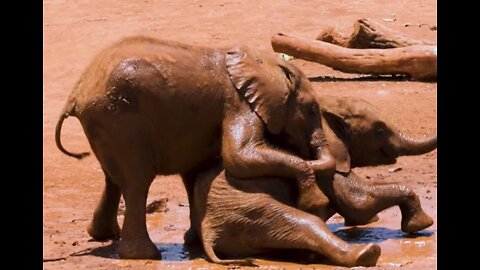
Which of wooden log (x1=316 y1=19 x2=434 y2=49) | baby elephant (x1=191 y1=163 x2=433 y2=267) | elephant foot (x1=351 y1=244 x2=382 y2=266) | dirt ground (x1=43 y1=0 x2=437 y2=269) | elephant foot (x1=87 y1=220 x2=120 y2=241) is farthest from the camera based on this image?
wooden log (x1=316 y1=19 x2=434 y2=49)

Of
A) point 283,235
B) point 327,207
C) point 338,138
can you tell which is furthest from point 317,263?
point 338,138

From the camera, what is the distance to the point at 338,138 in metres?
8.64

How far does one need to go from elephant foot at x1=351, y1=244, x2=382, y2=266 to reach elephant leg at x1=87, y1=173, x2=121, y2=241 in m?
1.95

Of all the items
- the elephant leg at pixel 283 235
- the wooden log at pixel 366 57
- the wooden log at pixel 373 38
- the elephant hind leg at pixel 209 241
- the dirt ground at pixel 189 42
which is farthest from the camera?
the wooden log at pixel 373 38

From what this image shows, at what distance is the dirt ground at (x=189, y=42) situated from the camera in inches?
336

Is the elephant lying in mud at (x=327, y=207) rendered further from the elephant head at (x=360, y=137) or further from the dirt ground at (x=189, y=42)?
the dirt ground at (x=189, y=42)

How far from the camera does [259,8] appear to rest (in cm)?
1997

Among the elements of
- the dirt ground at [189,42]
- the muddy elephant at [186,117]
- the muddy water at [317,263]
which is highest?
the muddy elephant at [186,117]

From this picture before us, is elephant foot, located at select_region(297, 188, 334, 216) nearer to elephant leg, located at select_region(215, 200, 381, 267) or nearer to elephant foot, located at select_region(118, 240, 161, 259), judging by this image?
elephant leg, located at select_region(215, 200, 381, 267)

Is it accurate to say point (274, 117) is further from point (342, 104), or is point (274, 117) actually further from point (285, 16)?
point (285, 16)

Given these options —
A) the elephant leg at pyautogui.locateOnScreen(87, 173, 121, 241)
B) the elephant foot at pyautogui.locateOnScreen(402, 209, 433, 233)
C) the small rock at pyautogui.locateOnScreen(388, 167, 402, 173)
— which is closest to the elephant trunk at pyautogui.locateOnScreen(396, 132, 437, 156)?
the elephant foot at pyautogui.locateOnScreen(402, 209, 433, 233)

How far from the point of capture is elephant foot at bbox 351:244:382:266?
7.72 m

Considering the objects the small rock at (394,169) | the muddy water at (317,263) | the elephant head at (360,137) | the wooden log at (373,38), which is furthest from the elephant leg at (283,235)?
the wooden log at (373,38)

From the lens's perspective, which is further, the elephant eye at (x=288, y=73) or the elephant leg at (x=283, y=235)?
the elephant eye at (x=288, y=73)
